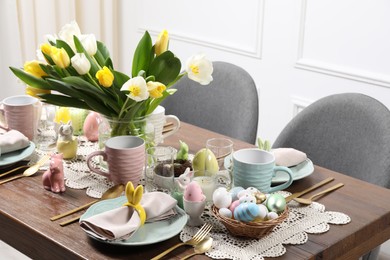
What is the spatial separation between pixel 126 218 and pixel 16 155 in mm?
521

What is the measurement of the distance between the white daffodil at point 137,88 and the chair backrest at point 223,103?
0.78 metres

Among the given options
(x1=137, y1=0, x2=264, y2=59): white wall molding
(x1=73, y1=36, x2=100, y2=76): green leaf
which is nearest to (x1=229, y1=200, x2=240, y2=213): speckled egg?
(x1=73, y1=36, x2=100, y2=76): green leaf

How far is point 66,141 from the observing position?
71.7 inches

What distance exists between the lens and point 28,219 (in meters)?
1.49

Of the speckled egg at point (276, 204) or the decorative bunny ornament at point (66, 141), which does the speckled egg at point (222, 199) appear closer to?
the speckled egg at point (276, 204)

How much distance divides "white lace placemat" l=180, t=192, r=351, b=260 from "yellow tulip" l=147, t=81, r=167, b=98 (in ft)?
1.03

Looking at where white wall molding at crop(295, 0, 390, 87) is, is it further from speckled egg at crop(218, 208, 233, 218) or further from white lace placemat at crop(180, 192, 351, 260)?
speckled egg at crop(218, 208, 233, 218)

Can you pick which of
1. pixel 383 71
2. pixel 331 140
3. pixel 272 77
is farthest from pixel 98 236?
pixel 272 77

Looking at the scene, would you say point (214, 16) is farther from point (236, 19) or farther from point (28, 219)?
point (28, 219)

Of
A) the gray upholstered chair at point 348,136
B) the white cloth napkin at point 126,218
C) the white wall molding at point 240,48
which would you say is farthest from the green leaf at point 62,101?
the white wall molding at point 240,48

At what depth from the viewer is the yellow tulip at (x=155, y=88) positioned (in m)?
1.62

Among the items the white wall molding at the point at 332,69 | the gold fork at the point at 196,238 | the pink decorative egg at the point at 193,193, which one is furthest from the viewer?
the white wall molding at the point at 332,69

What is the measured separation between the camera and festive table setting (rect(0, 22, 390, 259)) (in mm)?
1383

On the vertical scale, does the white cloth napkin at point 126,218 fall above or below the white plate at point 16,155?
above
